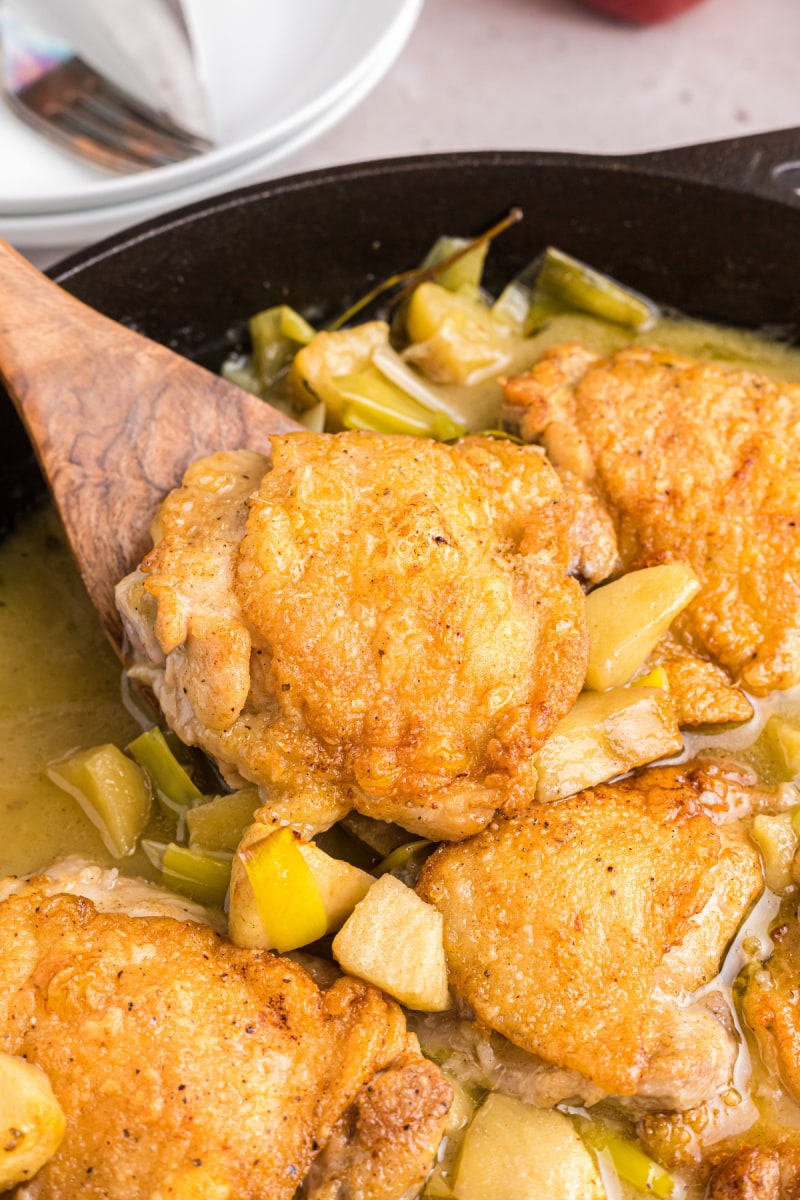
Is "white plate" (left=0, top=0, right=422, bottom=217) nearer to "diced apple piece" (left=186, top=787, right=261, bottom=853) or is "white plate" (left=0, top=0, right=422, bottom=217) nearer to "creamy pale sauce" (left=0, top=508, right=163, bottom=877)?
"creamy pale sauce" (left=0, top=508, right=163, bottom=877)

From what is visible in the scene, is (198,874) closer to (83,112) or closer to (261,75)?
(83,112)

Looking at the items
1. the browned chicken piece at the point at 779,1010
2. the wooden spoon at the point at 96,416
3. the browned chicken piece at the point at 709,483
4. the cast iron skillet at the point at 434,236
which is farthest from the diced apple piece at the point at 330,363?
the browned chicken piece at the point at 779,1010

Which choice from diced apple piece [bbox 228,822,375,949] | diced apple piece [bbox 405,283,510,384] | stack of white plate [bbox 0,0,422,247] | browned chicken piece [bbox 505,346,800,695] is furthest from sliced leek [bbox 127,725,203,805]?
stack of white plate [bbox 0,0,422,247]

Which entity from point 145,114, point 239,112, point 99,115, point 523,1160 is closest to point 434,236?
point 239,112

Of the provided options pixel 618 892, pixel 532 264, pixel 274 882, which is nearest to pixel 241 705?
pixel 274 882

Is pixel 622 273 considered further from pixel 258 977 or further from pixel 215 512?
pixel 258 977

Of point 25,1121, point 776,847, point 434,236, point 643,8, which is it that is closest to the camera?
point 25,1121
